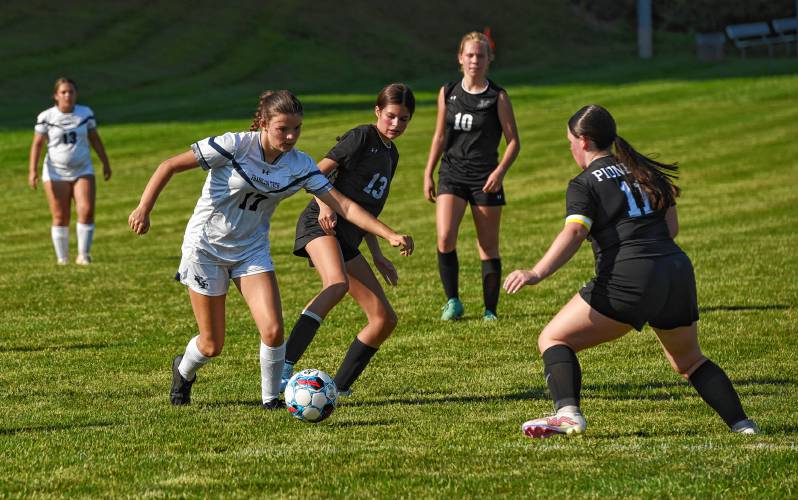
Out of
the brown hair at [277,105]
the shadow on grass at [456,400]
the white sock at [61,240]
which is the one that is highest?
the brown hair at [277,105]

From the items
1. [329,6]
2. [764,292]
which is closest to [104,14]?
A: [329,6]

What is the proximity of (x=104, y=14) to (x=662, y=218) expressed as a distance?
4743 centimetres

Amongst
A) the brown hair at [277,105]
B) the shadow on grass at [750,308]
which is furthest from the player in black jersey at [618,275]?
the shadow on grass at [750,308]

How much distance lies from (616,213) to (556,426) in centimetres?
119

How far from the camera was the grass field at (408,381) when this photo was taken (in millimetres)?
6359

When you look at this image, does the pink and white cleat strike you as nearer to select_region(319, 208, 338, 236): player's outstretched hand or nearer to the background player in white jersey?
select_region(319, 208, 338, 236): player's outstretched hand

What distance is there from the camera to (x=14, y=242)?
19859 mm

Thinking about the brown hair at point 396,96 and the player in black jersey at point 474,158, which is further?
the player in black jersey at point 474,158

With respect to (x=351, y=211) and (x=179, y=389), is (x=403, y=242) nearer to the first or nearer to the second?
(x=351, y=211)

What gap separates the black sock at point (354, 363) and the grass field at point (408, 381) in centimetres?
15

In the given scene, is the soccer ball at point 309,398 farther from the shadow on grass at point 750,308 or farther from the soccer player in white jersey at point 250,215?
the shadow on grass at point 750,308

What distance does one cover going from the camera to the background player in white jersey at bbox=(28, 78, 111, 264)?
55.4 ft

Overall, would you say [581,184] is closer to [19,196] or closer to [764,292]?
[764,292]

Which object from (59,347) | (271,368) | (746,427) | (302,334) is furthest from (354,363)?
(59,347)
